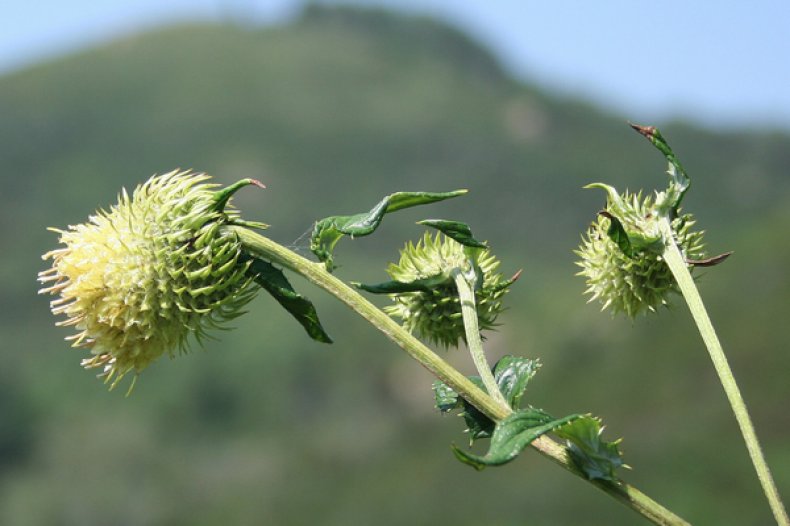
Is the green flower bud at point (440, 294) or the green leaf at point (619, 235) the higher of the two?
the green leaf at point (619, 235)

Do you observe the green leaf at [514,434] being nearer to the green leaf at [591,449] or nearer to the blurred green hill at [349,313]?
the green leaf at [591,449]

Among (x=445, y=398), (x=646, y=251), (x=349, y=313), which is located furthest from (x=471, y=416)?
(x=349, y=313)

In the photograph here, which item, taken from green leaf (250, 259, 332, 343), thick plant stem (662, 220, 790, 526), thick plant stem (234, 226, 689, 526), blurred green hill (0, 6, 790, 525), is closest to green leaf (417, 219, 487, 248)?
thick plant stem (234, 226, 689, 526)

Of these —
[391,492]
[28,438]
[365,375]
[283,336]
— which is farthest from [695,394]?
[28,438]

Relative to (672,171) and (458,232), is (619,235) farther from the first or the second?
(458,232)

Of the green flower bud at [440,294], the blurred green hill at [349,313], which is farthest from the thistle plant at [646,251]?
the blurred green hill at [349,313]
